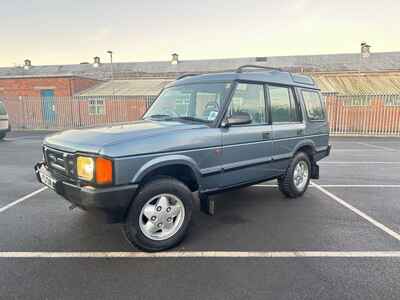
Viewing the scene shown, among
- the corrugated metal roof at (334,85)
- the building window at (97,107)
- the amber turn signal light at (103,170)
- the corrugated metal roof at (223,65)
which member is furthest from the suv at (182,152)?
the corrugated metal roof at (223,65)

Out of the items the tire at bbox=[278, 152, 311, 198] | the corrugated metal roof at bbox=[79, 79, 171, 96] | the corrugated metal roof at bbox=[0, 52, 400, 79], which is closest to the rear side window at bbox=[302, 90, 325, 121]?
the tire at bbox=[278, 152, 311, 198]

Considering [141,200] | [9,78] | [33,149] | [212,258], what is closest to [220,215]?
[212,258]

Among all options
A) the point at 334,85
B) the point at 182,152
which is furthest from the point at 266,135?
the point at 334,85

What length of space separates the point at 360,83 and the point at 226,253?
2705 cm

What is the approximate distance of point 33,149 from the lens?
36.1ft

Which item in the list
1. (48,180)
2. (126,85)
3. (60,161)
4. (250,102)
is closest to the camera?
(60,161)

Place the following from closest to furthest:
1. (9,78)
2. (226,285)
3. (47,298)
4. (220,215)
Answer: (47,298) → (226,285) → (220,215) → (9,78)

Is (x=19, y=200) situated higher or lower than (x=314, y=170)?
lower

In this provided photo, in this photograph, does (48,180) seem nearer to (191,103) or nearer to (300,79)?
(191,103)

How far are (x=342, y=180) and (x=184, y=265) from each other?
5.10 meters

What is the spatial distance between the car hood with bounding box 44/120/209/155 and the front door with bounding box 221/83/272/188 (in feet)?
1.68

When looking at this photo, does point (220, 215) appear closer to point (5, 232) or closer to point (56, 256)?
point (56, 256)

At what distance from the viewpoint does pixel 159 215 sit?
11.0 ft

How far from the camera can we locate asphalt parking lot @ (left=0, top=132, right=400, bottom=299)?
2.67 m
